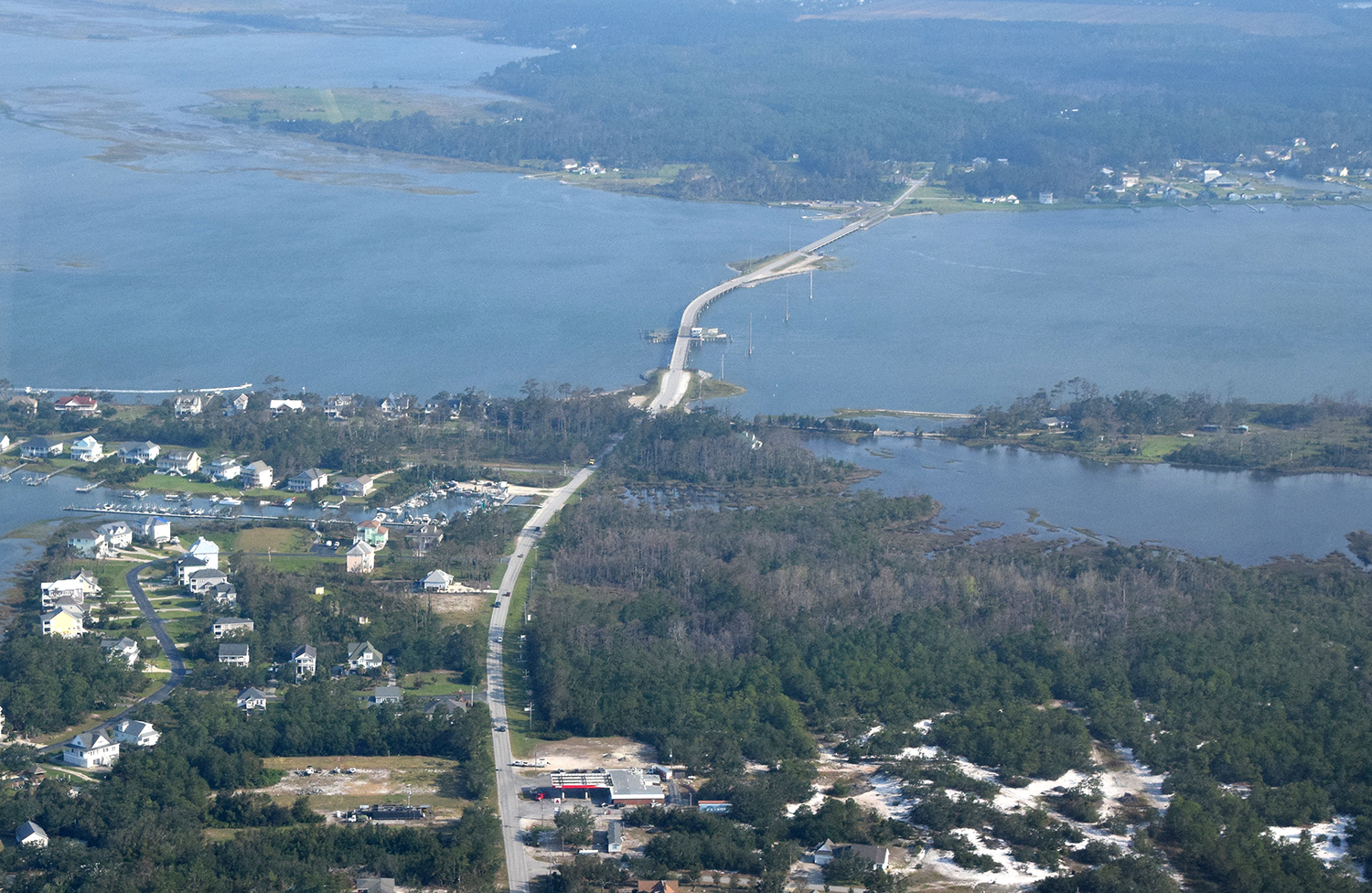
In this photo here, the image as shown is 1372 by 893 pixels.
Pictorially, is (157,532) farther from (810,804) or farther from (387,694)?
(810,804)

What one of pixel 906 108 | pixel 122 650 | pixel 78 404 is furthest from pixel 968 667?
pixel 906 108

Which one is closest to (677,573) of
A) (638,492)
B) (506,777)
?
(638,492)

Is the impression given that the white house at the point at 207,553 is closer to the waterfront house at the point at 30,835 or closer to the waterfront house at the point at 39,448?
the waterfront house at the point at 39,448

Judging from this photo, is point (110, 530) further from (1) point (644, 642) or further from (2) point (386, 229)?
(2) point (386, 229)

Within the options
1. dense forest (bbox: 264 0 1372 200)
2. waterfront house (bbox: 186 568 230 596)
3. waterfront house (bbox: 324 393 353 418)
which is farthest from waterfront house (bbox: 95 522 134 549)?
dense forest (bbox: 264 0 1372 200)

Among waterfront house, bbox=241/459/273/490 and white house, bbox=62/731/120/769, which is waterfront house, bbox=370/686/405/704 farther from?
waterfront house, bbox=241/459/273/490

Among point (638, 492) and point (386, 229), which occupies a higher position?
point (386, 229)
